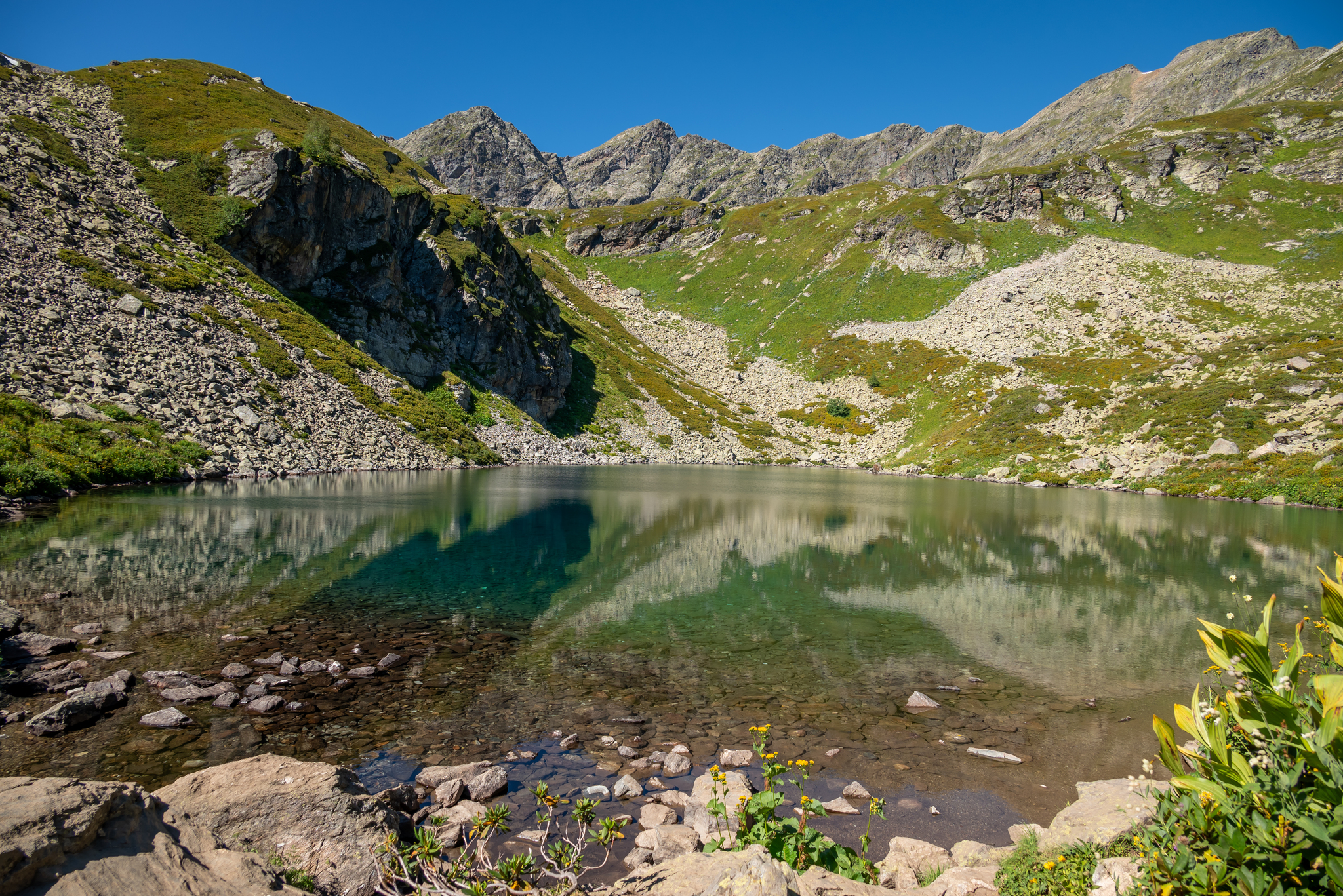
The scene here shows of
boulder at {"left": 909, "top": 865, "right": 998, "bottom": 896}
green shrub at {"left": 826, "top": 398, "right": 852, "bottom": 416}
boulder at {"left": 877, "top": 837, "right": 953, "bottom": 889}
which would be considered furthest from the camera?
green shrub at {"left": 826, "top": 398, "right": 852, "bottom": 416}

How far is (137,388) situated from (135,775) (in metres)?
47.9

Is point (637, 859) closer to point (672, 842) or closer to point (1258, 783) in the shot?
point (672, 842)

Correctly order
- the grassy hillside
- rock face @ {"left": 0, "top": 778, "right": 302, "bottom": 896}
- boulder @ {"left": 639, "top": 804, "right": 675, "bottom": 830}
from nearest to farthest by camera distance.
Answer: rock face @ {"left": 0, "top": 778, "right": 302, "bottom": 896}, boulder @ {"left": 639, "top": 804, "right": 675, "bottom": 830}, the grassy hillside

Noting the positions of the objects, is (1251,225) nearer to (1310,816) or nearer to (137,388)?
(1310,816)

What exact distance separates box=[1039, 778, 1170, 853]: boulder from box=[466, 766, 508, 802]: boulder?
692 centimetres

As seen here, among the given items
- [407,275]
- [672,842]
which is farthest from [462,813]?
[407,275]

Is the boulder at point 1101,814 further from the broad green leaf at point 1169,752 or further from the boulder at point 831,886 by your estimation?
the boulder at point 831,886

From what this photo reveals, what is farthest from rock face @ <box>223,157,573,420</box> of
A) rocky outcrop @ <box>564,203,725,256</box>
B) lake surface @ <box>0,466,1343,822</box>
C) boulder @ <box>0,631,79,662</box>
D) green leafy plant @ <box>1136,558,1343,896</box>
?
rocky outcrop @ <box>564,203,725,256</box>

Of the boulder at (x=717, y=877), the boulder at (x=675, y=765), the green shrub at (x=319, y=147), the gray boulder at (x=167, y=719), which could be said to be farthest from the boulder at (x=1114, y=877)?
the green shrub at (x=319, y=147)

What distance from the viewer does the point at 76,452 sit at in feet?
119

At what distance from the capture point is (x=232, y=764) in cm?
713

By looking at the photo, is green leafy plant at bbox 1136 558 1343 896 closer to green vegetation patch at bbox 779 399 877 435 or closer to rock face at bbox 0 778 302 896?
rock face at bbox 0 778 302 896

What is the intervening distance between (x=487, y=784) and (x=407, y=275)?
90120 mm

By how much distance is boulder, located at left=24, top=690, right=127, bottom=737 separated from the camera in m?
9.52
